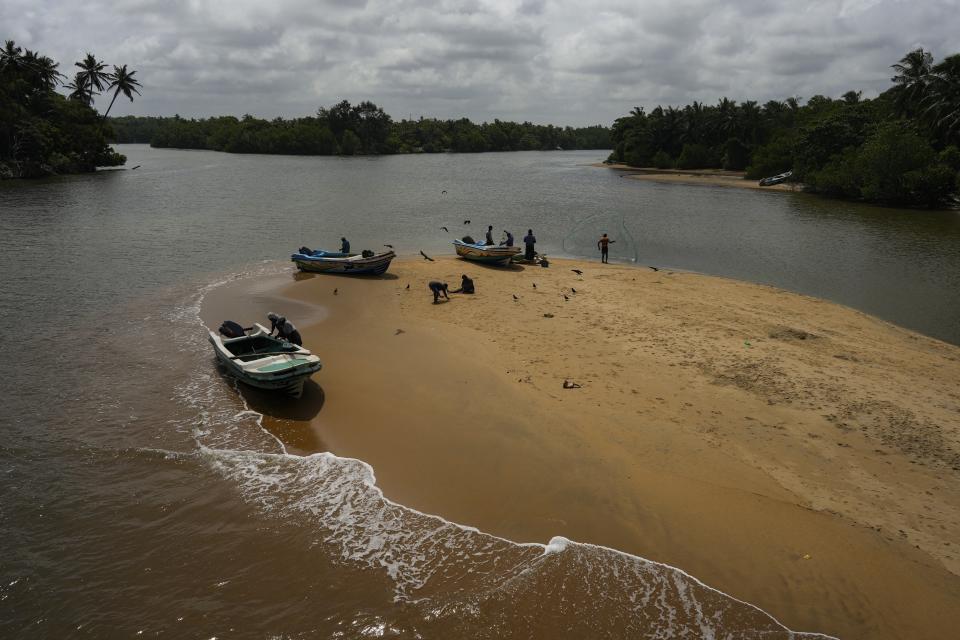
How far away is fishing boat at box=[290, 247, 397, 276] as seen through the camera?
24.4 meters

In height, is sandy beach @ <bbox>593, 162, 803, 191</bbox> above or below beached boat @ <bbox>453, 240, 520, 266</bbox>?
above

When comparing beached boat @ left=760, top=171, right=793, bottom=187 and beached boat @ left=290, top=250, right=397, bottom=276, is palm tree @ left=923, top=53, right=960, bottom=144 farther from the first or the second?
beached boat @ left=290, top=250, right=397, bottom=276

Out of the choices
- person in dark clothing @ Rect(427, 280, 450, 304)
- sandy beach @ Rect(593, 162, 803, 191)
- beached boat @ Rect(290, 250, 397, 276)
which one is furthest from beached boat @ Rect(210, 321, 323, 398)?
sandy beach @ Rect(593, 162, 803, 191)

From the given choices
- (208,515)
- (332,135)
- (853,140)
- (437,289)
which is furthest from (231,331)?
(332,135)

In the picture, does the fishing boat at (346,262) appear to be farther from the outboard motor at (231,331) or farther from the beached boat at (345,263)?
the outboard motor at (231,331)

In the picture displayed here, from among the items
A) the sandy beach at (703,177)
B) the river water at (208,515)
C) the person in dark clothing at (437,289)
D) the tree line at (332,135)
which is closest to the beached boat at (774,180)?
the sandy beach at (703,177)

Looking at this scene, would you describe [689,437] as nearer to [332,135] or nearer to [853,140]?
[853,140]

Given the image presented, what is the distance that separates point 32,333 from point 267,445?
35.5 feet

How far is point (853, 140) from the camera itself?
6391cm

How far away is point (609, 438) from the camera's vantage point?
11328 mm

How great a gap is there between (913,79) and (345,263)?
6043cm

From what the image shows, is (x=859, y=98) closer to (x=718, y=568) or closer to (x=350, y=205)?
(x=350, y=205)

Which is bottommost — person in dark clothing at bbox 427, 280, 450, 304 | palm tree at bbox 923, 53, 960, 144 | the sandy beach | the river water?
the river water

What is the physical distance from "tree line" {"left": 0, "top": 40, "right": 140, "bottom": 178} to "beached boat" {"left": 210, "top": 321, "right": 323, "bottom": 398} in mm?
64550
